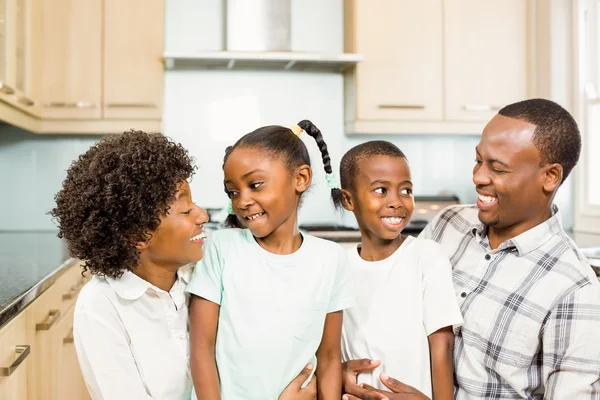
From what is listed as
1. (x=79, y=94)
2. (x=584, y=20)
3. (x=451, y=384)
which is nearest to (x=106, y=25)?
(x=79, y=94)

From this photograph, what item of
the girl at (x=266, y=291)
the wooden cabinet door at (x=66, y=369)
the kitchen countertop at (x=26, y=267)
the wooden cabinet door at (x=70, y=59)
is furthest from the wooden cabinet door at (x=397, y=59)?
the girl at (x=266, y=291)

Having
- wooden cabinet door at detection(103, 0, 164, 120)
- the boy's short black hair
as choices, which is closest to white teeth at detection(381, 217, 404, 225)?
the boy's short black hair

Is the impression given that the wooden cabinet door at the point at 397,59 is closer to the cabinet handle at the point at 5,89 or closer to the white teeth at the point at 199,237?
the cabinet handle at the point at 5,89

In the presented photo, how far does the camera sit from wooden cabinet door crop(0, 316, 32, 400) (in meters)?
1.41

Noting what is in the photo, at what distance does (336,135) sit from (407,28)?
650 millimetres

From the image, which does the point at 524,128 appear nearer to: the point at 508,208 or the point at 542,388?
the point at 508,208

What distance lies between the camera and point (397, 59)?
3.21m

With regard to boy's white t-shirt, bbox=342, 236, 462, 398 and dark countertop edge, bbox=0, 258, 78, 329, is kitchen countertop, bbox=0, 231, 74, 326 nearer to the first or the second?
dark countertop edge, bbox=0, 258, 78, 329

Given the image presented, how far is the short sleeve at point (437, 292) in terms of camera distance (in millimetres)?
1241

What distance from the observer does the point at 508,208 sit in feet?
4.25

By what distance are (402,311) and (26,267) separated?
120 cm

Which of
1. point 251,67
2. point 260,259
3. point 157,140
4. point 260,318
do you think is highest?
point 251,67

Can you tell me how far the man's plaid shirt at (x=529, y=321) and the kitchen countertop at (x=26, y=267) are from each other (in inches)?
37.0

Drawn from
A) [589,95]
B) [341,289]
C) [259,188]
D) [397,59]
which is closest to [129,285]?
[259,188]
